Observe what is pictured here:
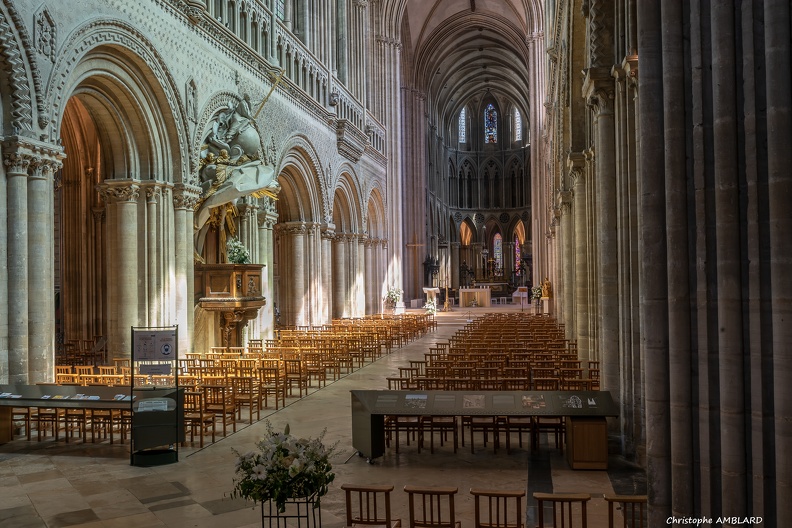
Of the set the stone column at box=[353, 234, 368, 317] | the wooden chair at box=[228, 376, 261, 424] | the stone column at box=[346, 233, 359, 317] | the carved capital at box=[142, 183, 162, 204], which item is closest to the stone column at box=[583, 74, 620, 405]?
the wooden chair at box=[228, 376, 261, 424]

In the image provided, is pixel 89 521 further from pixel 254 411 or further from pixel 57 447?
pixel 254 411

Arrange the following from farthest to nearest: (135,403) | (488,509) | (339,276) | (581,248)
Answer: (339,276)
(581,248)
(135,403)
(488,509)

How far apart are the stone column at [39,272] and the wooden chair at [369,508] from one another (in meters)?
6.80

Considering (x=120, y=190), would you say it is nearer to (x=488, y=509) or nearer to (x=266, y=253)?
(x=266, y=253)

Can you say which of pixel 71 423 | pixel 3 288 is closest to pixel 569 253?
pixel 71 423

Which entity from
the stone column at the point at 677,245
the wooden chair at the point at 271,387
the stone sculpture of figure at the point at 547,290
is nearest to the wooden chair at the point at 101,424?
the wooden chair at the point at 271,387

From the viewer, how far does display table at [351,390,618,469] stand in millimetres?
8203

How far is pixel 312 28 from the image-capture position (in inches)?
1115

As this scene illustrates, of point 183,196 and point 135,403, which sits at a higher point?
point 183,196

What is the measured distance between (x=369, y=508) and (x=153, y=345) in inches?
171

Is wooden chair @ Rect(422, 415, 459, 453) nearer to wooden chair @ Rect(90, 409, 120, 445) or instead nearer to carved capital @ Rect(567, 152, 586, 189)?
wooden chair @ Rect(90, 409, 120, 445)

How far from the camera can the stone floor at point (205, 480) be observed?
680 centimetres

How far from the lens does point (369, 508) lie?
614 cm

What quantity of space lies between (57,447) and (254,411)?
12.0 feet
